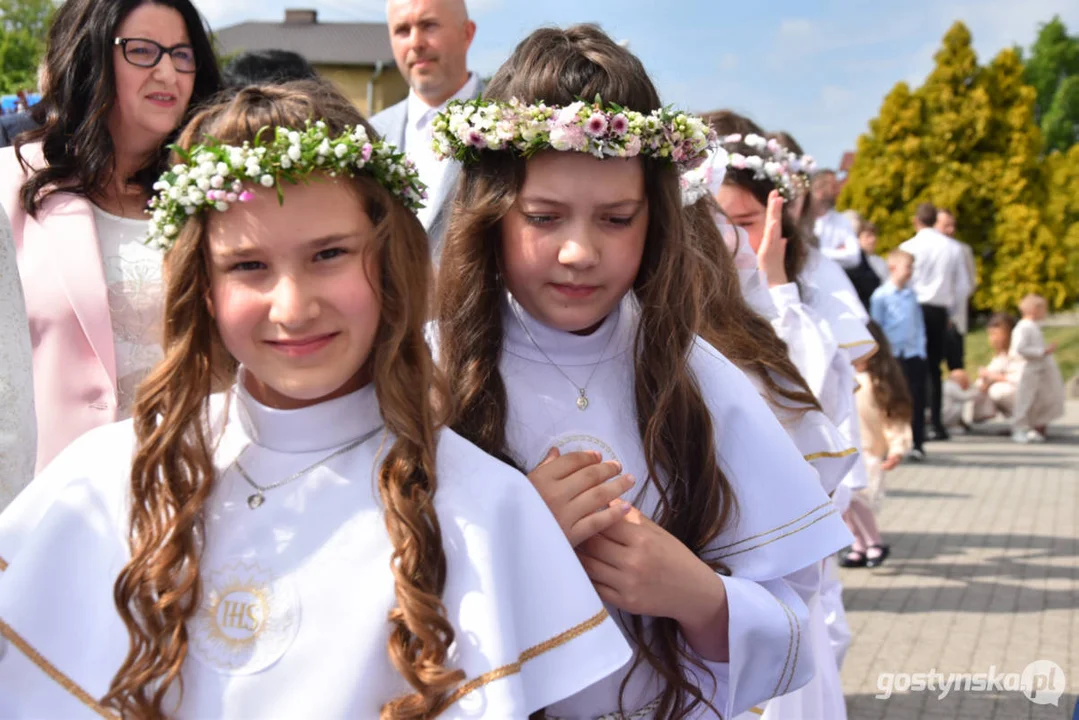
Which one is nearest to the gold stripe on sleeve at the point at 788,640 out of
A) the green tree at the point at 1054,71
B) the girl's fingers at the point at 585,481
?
the girl's fingers at the point at 585,481

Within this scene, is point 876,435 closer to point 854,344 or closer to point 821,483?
point 854,344

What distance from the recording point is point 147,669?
2004 millimetres

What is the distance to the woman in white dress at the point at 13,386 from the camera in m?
2.53

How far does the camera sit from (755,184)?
4.42 m

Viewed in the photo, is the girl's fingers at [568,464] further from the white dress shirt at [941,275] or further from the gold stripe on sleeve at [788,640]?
the white dress shirt at [941,275]

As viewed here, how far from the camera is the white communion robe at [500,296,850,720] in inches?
100

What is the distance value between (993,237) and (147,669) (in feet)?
91.9

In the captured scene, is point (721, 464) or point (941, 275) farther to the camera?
point (941, 275)

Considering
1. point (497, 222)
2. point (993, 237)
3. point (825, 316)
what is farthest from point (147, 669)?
point (993, 237)

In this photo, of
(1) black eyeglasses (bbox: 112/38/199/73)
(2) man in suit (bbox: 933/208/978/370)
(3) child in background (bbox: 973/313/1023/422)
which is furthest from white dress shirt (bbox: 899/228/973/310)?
(1) black eyeglasses (bbox: 112/38/199/73)

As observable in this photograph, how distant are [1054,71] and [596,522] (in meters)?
52.7

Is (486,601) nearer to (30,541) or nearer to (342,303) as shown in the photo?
(342,303)

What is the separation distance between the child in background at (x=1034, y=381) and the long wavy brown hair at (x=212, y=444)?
1416 cm

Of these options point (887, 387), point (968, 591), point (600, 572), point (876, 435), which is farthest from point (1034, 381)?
point (600, 572)
